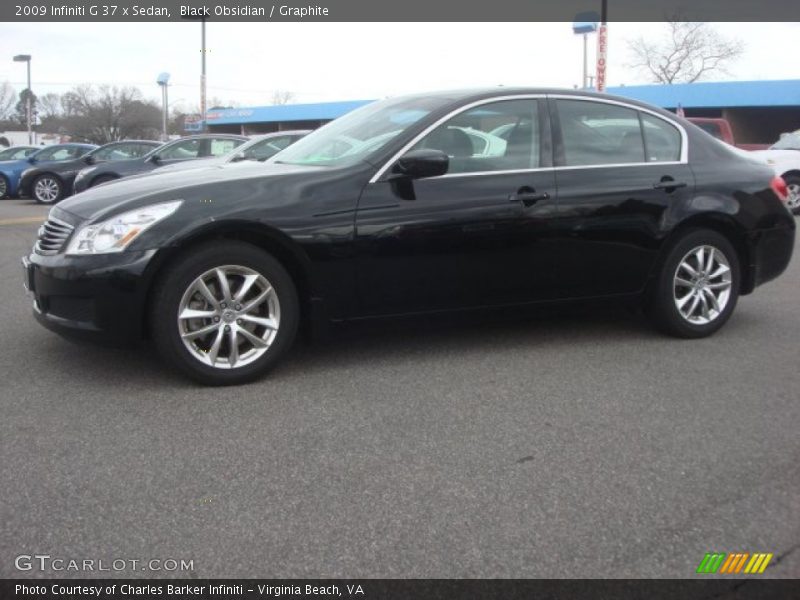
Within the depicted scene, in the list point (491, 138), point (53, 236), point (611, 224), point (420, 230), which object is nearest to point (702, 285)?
point (611, 224)

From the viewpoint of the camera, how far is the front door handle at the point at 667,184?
4.99 meters

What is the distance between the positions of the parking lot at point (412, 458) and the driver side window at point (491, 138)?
949 millimetres

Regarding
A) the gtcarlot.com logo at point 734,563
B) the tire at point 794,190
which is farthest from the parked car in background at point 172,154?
the gtcarlot.com logo at point 734,563

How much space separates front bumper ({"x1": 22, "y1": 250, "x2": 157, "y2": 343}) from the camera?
385cm

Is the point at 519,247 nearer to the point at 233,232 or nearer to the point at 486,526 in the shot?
the point at 233,232

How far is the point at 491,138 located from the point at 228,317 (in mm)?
1917

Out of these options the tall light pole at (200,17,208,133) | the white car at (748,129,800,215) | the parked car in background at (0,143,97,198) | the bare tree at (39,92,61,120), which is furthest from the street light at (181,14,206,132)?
the bare tree at (39,92,61,120)

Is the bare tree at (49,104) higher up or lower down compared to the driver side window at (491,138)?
higher up

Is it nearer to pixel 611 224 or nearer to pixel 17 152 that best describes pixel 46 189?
pixel 17 152

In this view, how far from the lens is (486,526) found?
8.98ft

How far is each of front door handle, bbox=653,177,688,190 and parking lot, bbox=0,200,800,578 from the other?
103 centimetres

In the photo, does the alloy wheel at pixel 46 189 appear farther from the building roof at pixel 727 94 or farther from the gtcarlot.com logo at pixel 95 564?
the building roof at pixel 727 94

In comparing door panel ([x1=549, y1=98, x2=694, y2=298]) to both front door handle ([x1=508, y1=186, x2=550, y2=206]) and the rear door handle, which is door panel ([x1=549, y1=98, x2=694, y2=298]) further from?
→ front door handle ([x1=508, y1=186, x2=550, y2=206])

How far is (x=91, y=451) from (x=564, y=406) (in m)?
2.24
